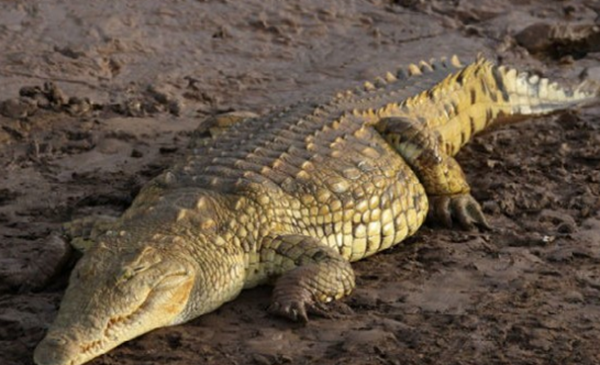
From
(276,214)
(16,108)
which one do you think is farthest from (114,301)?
(16,108)

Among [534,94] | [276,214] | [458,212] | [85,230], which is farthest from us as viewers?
[534,94]

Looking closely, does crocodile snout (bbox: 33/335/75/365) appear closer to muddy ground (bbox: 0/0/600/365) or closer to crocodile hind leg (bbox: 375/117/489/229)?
muddy ground (bbox: 0/0/600/365)

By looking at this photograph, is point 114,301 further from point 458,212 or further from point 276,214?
point 458,212

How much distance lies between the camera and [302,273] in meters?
5.44

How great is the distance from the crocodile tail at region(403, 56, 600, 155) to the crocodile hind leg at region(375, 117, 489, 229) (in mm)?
420

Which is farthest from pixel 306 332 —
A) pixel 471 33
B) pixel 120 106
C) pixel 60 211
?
pixel 471 33

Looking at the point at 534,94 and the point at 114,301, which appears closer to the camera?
the point at 114,301

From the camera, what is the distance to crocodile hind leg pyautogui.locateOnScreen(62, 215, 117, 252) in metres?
5.82

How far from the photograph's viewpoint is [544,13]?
11141 millimetres

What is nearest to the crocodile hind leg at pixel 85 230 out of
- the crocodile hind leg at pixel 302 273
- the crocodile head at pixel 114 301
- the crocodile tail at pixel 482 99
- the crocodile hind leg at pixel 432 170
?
the crocodile head at pixel 114 301

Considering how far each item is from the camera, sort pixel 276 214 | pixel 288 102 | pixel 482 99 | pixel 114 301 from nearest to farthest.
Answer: pixel 114 301
pixel 276 214
pixel 482 99
pixel 288 102

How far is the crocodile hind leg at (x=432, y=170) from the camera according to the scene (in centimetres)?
661

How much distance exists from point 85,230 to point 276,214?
1.02m

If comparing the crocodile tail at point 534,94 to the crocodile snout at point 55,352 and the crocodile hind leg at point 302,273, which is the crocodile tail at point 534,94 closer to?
the crocodile hind leg at point 302,273
